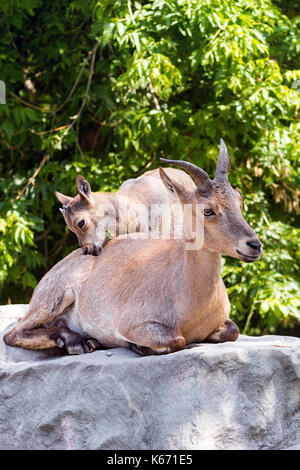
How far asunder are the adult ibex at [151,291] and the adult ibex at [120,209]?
54cm

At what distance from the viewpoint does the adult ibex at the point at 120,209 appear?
5.96m

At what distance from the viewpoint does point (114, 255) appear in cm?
523

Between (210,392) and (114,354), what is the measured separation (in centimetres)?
83

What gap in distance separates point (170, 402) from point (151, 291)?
30.8 inches

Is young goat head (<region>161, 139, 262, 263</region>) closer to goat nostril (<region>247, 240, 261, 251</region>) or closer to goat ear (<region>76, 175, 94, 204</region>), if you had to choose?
goat nostril (<region>247, 240, 261, 251</region>)

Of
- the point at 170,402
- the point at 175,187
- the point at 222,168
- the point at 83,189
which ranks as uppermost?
the point at 222,168

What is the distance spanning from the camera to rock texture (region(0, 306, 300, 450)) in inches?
165

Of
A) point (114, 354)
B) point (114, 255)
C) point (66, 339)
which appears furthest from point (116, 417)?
point (114, 255)

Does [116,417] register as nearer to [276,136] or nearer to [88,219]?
[88,219]

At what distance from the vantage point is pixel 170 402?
425 cm
